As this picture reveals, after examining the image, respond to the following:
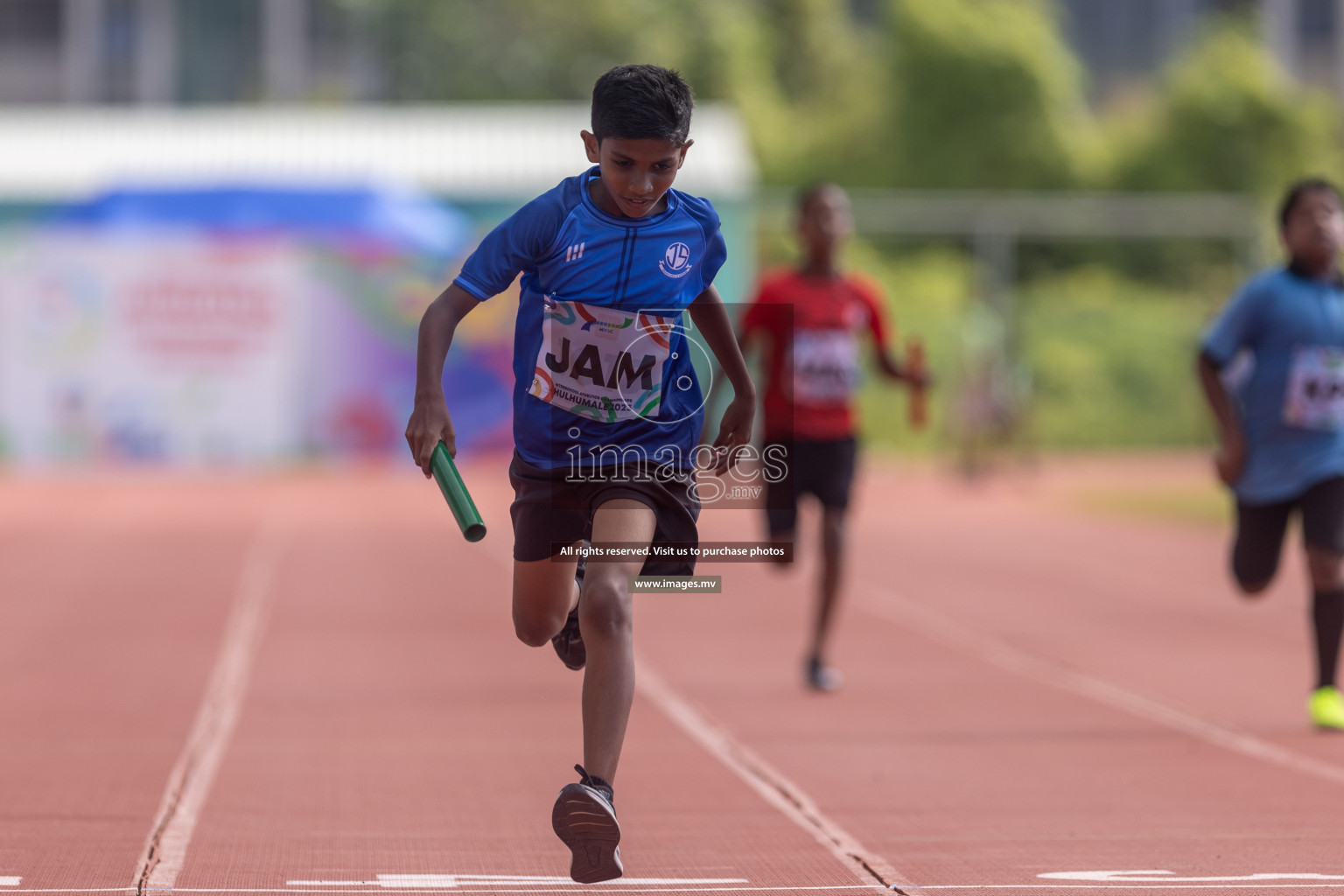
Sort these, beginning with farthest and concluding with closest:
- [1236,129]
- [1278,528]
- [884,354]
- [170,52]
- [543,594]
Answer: [170,52] → [1236,129] → [884,354] → [1278,528] → [543,594]

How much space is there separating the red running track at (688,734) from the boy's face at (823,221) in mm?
2028

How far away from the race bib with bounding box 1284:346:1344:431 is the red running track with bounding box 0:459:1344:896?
119cm

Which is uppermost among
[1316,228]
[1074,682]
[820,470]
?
[1316,228]

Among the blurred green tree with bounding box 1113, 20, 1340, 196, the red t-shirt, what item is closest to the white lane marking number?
the red t-shirt

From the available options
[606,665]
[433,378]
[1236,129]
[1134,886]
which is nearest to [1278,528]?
[1134,886]

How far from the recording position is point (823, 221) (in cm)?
908

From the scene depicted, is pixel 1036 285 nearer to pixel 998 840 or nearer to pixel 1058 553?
pixel 1058 553

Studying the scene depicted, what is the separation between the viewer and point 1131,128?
43281 mm

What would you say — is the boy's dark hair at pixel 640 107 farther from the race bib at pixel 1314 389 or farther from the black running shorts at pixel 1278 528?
the black running shorts at pixel 1278 528

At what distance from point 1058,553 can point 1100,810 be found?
34.7 ft

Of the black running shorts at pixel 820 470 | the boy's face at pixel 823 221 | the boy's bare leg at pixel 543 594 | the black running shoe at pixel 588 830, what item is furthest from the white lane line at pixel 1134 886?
the boy's face at pixel 823 221

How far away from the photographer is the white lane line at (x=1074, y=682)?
7.07 m

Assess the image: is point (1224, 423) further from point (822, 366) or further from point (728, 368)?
point (728, 368)

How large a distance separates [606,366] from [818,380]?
4.23 m
